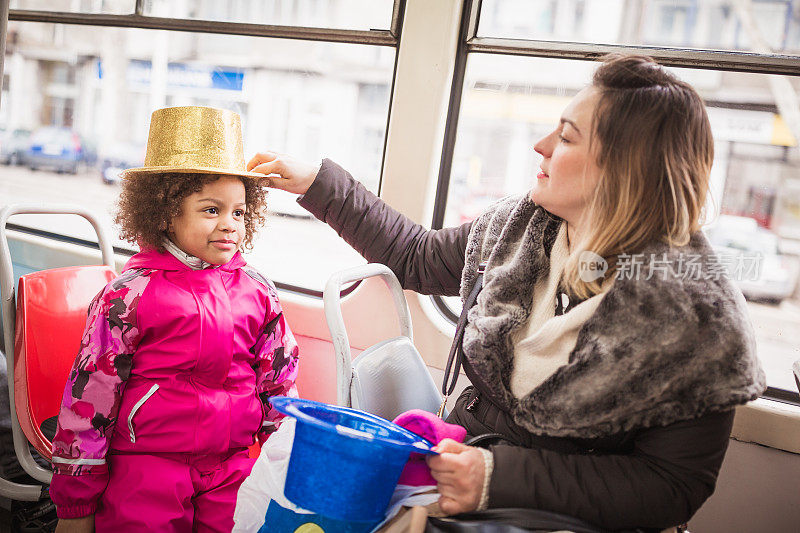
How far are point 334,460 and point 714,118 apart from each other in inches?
69.2

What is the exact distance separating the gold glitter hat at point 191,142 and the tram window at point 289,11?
0.89 metres

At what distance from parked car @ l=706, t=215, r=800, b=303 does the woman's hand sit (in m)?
1.27

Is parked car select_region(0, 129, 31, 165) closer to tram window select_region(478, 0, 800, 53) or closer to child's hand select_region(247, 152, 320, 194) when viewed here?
child's hand select_region(247, 152, 320, 194)

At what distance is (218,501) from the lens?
5.75ft

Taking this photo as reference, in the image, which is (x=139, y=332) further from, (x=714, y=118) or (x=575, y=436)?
(x=714, y=118)

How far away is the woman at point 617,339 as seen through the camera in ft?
4.16

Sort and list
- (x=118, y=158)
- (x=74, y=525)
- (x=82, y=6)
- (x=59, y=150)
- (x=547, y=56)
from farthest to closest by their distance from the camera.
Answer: (x=59, y=150) < (x=118, y=158) < (x=82, y=6) < (x=547, y=56) < (x=74, y=525)

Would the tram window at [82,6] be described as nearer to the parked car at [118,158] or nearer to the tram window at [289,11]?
the tram window at [289,11]

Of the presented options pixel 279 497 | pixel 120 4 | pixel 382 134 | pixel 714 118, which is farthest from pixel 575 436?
pixel 120 4

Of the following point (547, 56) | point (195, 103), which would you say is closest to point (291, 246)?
point (195, 103)

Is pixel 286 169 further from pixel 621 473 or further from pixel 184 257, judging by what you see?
pixel 621 473

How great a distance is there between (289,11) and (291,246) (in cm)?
103

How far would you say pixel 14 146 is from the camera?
12.3ft

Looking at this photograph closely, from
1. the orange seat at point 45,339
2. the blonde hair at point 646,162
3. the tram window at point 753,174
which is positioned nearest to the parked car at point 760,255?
the tram window at point 753,174
